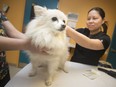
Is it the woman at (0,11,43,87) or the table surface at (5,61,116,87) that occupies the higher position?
the woman at (0,11,43,87)

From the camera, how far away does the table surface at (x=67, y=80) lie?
3.57 ft

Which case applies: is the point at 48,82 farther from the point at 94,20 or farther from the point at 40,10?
the point at 94,20

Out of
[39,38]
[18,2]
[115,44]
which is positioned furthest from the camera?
[18,2]

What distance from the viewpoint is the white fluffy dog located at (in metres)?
1.17

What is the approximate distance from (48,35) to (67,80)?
363mm

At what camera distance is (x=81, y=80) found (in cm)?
123

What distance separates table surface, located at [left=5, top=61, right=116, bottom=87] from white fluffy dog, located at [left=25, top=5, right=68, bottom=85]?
0.06 metres

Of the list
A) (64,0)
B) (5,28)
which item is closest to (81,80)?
(5,28)

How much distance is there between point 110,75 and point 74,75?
0.36 metres

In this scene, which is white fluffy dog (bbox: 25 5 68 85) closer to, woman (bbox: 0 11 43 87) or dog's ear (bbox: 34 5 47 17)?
dog's ear (bbox: 34 5 47 17)

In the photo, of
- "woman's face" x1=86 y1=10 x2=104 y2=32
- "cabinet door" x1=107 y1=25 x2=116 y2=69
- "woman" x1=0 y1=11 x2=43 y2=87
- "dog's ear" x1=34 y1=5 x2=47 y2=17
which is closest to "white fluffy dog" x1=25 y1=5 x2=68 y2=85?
"dog's ear" x1=34 y1=5 x2=47 y2=17

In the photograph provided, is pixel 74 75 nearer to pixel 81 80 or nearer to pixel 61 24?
pixel 81 80

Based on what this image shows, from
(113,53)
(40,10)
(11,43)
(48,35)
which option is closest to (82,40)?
(48,35)

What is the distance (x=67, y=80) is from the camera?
1.20 metres
